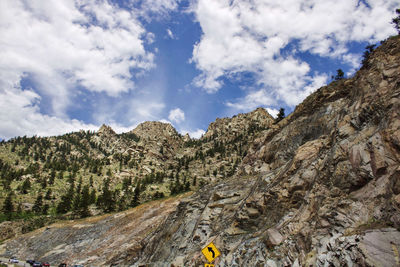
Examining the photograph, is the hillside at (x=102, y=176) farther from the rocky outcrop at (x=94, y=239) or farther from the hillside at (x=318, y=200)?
the hillside at (x=318, y=200)

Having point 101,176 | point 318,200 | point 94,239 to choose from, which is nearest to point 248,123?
point 101,176

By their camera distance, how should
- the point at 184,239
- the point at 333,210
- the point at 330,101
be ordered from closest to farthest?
1. the point at 333,210
2. the point at 184,239
3. the point at 330,101

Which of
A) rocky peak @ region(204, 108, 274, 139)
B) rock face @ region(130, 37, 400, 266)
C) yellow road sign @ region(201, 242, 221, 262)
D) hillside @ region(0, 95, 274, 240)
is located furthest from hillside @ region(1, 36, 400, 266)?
rocky peak @ region(204, 108, 274, 139)

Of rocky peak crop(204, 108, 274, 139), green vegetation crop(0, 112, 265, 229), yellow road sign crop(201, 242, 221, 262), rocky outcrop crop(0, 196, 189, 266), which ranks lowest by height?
yellow road sign crop(201, 242, 221, 262)

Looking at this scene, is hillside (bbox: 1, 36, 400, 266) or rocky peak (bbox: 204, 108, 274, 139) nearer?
hillside (bbox: 1, 36, 400, 266)

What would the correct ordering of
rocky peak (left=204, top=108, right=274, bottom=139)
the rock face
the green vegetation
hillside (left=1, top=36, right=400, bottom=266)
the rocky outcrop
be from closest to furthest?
the rock face, hillside (left=1, top=36, right=400, bottom=266), the rocky outcrop, the green vegetation, rocky peak (left=204, top=108, right=274, bottom=139)

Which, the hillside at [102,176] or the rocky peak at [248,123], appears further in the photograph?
the rocky peak at [248,123]

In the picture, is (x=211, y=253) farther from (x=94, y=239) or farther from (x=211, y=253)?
(x=94, y=239)

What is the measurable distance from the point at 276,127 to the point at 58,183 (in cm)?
10335

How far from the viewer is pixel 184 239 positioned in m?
23.6

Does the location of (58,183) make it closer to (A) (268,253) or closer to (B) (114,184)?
(B) (114,184)

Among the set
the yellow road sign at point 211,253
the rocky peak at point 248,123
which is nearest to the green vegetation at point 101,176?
the rocky peak at point 248,123

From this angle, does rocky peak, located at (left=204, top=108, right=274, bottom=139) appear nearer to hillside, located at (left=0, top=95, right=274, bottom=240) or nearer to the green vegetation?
hillside, located at (left=0, top=95, right=274, bottom=240)

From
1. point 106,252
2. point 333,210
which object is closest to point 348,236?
point 333,210
